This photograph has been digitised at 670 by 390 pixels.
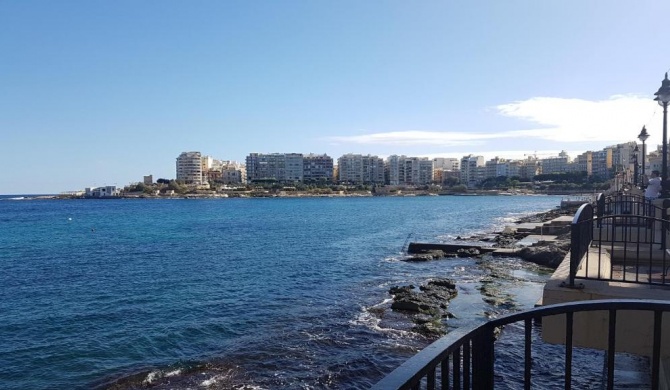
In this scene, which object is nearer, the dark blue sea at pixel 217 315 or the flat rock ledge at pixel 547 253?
the dark blue sea at pixel 217 315

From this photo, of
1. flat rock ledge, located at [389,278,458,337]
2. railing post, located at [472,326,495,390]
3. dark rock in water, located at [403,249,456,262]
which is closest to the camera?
railing post, located at [472,326,495,390]

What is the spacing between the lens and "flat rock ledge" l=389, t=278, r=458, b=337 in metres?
16.6

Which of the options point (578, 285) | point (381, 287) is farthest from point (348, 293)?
point (578, 285)

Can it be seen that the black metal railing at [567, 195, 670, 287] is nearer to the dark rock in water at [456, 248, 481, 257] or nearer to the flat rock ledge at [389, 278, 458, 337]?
the flat rock ledge at [389, 278, 458, 337]

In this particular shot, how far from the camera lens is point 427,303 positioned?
1961 centimetres

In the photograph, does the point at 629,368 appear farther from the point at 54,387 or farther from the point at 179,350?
the point at 54,387

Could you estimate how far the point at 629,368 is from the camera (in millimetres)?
10633

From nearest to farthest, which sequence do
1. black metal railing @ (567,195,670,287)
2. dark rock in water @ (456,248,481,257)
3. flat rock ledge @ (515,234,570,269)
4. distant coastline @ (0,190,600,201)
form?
black metal railing @ (567,195,670,287), flat rock ledge @ (515,234,570,269), dark rock in water @ (456,248,481,257), distant coastline @ (0,190,600,201)

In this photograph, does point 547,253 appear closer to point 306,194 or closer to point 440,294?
point 440,294

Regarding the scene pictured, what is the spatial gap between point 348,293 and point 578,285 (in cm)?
1728

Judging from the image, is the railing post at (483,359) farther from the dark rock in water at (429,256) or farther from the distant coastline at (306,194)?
the distant coastline at (306,194)

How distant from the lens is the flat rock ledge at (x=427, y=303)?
1659 cm

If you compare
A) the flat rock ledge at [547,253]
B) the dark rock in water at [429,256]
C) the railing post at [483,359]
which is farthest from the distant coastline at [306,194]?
the railing post at [483,359]

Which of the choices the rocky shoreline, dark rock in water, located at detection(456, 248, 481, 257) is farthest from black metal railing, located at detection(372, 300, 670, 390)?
dark rock in water, located at detection(456, 248, 481, 257)
